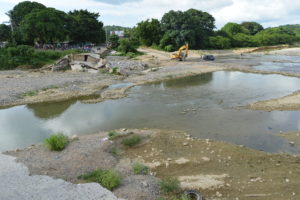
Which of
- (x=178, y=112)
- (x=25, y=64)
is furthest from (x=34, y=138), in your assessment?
(x=25, y=64)

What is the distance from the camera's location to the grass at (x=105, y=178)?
7.02m

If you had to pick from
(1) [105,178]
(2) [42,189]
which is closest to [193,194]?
(1) [105,178]

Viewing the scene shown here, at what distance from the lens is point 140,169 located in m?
8.09

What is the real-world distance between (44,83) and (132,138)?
17.4 m

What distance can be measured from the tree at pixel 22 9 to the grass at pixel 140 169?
5743 centimetres

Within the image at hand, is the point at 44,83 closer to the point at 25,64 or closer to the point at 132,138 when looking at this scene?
the point at 25,64

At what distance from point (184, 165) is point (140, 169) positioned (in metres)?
1.62

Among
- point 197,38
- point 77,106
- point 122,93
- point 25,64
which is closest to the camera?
point 77,106

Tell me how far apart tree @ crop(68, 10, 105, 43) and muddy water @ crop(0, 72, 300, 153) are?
40410 millimetres

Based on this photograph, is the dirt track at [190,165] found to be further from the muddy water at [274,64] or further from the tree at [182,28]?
the tree at [182,28]

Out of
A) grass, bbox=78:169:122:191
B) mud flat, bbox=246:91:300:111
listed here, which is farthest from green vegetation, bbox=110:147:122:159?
mud flat, bbox=246:91:300:111

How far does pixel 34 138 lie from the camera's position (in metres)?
12.6

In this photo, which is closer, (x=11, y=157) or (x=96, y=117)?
(x=11, y=157)

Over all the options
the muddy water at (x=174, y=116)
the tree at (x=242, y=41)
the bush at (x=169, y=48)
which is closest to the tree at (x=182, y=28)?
the bush at (x=169, y=48)
